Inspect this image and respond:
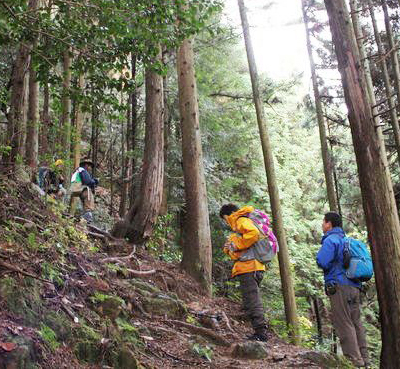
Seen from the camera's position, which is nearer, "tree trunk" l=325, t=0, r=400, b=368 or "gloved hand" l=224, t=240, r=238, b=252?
"tree trunk" l=325, t=0, r=400, b=368

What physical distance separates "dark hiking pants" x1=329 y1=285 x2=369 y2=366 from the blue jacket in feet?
0.34

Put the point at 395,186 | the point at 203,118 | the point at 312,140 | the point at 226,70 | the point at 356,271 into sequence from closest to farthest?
1. the point at 356,271
2. the point at 395,186
3. the point at 203,118
4. the point at 226,70
5. the point at 312,140

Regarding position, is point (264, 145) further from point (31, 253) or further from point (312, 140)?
point (312, 140)

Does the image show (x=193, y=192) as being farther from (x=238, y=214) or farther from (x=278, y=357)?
(x=278, y=357)

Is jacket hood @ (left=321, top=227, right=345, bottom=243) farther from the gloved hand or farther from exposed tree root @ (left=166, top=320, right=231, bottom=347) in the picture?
exposed tree root @ (left=166, top=320, right=231, bottom=347)

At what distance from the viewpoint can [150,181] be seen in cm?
1002

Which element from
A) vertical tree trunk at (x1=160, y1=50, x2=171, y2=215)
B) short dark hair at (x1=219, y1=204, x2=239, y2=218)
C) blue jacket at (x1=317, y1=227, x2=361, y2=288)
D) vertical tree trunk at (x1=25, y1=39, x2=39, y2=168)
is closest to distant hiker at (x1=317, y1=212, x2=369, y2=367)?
blue jacket at (x1=317, y1=227, x2=361, y2=288)

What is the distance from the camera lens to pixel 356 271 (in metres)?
5.98

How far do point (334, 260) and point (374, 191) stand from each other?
4.98 feet

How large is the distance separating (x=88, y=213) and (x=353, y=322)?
7042 millimetres

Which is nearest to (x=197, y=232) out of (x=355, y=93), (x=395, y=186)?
(x=355, y=93)

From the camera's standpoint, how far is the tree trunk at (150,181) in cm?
990

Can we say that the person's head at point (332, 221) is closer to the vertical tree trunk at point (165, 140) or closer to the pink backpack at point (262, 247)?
the pink backpack at point (262, 247)

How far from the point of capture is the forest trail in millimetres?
3525
